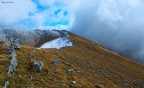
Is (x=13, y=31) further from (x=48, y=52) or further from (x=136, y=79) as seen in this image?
(x=136, y=79)

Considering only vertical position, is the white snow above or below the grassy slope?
above

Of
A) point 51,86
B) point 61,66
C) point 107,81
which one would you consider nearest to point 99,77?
point 107,81

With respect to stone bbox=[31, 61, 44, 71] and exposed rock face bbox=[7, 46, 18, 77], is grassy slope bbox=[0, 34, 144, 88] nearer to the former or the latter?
exposed rock face bbox=[7, 46, 18, 77]

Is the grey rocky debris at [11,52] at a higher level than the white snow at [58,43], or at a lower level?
lower

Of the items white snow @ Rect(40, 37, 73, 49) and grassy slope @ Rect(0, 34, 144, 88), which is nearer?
grassy slope @ Rect(0, 34, 144, 88)

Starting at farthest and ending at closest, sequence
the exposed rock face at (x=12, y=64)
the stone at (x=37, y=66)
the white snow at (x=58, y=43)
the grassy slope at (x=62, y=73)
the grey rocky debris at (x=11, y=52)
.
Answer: the white snow at (x=58, y=43), the stone at (x=37, y=66), the grey rocky debris at (x=11, y=52), the exposed rock face at (x=12, y=64), the grassy slope at (x=62, y=73)

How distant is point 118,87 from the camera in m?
55.8

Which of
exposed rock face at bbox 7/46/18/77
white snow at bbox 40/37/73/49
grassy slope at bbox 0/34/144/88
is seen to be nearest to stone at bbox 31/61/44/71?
grassy slope at bbox 0/34/144/88

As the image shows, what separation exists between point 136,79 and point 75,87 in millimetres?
22408

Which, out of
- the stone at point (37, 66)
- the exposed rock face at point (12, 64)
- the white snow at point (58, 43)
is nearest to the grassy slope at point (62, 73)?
the exposed rock face at point (12, 64)

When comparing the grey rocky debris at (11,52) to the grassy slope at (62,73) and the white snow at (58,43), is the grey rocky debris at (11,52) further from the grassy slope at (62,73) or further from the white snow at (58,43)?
the white snow at (58,43)

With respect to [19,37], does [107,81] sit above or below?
below

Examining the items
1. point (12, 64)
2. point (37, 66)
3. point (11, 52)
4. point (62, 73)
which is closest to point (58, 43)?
point (11, 52)

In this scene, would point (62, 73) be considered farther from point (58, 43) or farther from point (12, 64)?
point (58, 43)
